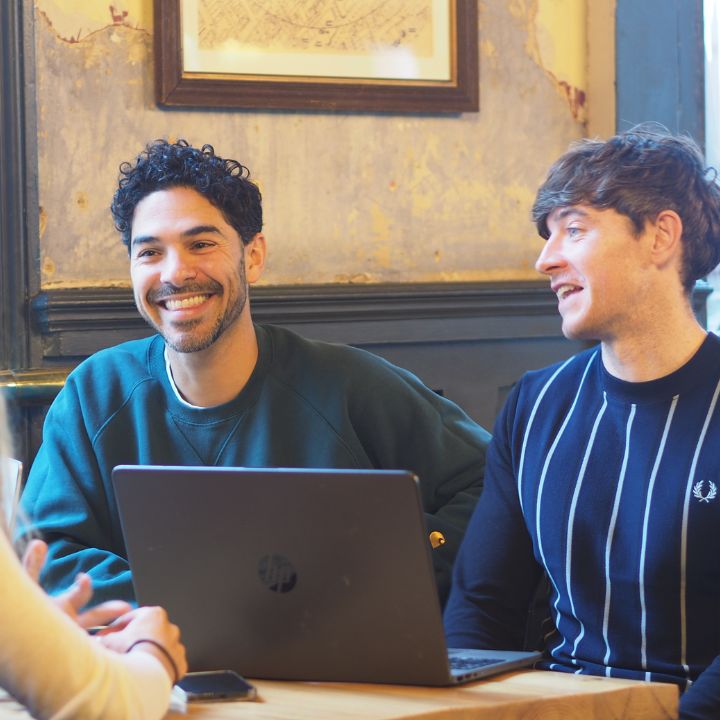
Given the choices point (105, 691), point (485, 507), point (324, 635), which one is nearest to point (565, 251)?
point (485, 507)

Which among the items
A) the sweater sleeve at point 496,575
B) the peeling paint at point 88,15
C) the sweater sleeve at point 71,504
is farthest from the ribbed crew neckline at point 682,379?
the peeling paint at point 88,15

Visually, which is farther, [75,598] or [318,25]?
[318,25]

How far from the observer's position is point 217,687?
137 cm

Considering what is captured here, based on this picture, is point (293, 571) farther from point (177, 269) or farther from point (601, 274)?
point (177, 269)

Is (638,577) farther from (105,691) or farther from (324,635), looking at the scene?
(105,691)

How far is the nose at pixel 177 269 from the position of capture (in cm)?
219

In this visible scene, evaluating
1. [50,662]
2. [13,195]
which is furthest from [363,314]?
[50,662]

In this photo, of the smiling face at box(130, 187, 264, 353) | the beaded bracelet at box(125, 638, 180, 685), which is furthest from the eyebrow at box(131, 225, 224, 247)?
the beaded bracelet at box(125, 638, 180, 685)

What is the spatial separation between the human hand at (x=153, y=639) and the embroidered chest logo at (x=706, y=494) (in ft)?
2.43

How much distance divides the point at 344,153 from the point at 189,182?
0.70 m

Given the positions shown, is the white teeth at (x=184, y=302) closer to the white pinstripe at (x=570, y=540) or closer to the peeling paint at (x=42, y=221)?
the peeling paint at (x=42, y=221)

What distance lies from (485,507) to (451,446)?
0.31 m

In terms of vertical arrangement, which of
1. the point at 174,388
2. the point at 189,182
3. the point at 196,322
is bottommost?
the point at 174,388

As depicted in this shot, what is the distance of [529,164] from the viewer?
10.1ft
